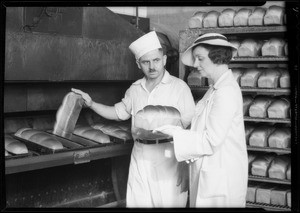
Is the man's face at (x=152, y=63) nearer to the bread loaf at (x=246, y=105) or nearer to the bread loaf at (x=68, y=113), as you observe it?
the bread loaf at (x=68, y=113)

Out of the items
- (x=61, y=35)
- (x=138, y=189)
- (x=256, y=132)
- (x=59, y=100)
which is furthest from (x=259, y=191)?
(x=61, y=35)

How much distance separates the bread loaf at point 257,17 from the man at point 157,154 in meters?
0.83

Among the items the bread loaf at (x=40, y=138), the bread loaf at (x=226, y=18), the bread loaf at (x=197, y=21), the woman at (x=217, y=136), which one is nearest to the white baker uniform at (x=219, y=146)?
the woman at (x=217, y=136)

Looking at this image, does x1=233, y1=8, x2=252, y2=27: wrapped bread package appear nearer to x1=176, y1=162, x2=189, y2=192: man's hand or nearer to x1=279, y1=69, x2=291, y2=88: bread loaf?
x1=279, y1=69, x2=291, y2=88: bread loaf

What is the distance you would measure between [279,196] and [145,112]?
1.30 meters

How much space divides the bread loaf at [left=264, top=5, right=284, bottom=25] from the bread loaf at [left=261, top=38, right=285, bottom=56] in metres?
0.13

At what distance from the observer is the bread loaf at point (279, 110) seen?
9.73 feet

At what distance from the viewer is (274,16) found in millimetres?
2932

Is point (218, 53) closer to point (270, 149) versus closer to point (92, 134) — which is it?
point (92, 134)

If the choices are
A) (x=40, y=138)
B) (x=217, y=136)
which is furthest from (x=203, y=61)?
(x=40, y=138)

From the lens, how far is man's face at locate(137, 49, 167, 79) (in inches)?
97.2

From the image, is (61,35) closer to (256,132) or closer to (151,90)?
(151,90)

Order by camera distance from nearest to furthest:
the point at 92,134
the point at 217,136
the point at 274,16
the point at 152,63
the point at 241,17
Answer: the point at 217,136, the point at 152,63, the point at 92,134, the point at 274,16, the point at 241,17
